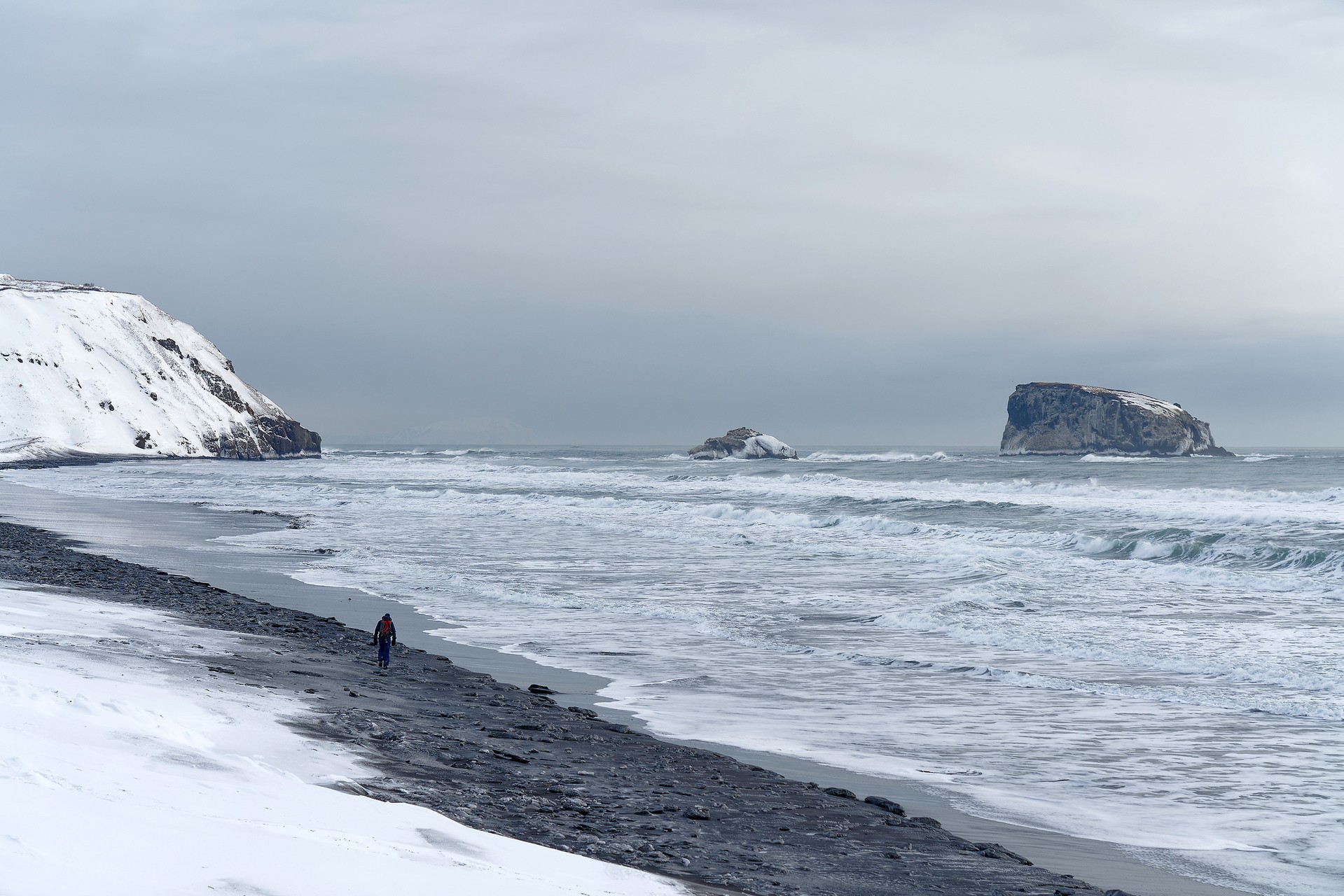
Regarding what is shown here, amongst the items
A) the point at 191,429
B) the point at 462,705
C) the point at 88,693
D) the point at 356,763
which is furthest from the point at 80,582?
the point at 191,429

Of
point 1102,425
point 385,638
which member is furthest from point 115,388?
point 385,638

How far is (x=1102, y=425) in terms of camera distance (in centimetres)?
13888

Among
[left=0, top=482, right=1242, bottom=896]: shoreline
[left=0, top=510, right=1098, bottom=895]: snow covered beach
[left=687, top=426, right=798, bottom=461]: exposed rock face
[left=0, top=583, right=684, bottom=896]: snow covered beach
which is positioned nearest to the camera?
[left=0, top=583, right=684, bottom=896]: snow covered beach

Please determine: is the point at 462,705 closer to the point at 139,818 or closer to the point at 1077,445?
the point at 139,818

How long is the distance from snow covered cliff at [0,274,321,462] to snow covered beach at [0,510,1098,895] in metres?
104

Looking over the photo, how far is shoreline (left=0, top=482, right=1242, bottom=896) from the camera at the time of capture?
706 centimetres

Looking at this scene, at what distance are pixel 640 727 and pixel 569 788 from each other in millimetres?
2873

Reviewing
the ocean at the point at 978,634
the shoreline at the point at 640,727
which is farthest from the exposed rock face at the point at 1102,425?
the shoreline at the point at 640,727

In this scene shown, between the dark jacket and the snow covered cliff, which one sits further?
the snow covered cliff

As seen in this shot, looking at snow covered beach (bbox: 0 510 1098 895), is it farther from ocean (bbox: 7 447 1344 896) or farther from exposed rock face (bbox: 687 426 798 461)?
exposed rock face (bbox: 687 426 798 461)

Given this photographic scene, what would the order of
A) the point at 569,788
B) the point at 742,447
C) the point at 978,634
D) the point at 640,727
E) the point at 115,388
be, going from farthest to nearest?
the point at 742,447
the point at 115,388
the point at 978,634
the point at 640,727
the point at 569,788

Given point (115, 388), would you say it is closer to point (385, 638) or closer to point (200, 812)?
point (385, 638)

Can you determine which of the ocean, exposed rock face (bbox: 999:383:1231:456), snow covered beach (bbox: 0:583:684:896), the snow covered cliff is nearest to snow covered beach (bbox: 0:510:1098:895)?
snow covered beach (bbox: 0:583:684:896)

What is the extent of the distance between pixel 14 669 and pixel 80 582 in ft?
36.5
